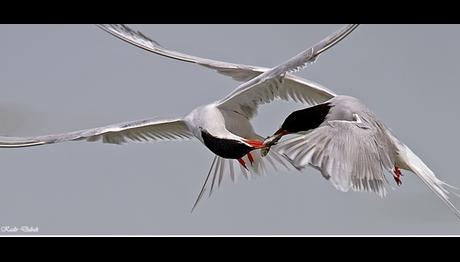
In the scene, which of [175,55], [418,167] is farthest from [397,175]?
[175,55]

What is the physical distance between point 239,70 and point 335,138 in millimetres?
938

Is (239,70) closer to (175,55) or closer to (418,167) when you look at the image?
(175,55)

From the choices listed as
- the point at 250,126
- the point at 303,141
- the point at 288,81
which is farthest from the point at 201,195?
the point at 303,141

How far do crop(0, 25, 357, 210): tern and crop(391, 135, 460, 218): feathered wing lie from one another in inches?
19.7

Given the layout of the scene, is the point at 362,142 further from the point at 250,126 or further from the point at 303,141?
the point at 250,126

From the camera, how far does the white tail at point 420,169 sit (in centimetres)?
309

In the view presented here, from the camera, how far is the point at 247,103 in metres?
3.29

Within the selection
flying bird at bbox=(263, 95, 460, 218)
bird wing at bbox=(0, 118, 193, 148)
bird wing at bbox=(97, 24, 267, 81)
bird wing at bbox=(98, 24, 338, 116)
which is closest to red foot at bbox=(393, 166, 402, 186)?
flying bird at bbox=(263, 95, 460, 218)

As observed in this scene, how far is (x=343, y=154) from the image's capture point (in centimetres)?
267

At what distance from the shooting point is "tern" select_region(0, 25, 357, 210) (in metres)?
2.93

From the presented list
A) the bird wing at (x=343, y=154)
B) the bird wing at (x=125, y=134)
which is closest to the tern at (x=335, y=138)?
the bird wing at (x=343, y=154)

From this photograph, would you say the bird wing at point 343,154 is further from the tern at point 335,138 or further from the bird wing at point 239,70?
the bird wing at point 239,70

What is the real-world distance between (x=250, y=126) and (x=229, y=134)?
252mm

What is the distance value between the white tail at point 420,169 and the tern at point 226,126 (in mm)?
509
